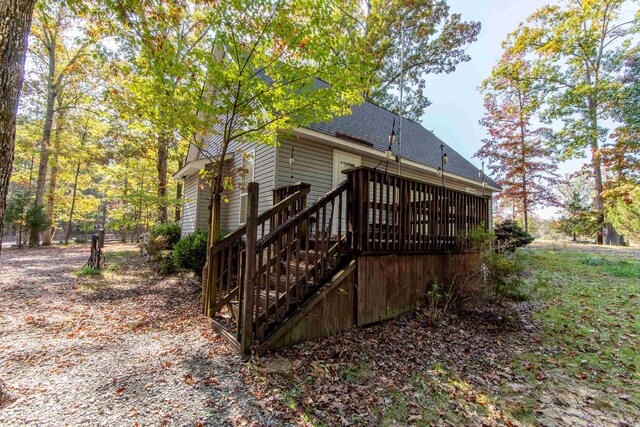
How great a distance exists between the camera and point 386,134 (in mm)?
10102

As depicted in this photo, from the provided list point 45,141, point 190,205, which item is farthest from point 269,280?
point 45,141

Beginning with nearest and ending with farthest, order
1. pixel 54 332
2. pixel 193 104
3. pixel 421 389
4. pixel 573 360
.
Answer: pixel 421 389 < pixel 573 360 < pixel 54 332 < pixel 193 104

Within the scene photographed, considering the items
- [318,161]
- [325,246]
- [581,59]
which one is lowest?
[325,246]

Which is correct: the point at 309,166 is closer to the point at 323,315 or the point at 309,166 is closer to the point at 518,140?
the point at 323,315

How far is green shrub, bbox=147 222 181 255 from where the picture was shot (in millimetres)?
9797

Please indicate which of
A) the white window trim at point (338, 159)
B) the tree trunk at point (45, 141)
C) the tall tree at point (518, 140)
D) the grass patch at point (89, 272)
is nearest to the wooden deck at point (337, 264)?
the white window trim at point (338, 159)

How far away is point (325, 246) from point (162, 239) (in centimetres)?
834

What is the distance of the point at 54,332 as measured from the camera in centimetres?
387

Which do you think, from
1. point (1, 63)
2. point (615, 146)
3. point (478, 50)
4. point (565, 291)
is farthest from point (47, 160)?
point (615, 146)

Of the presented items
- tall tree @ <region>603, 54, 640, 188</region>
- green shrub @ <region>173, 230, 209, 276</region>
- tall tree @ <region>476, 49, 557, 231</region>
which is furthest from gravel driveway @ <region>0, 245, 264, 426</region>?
tall tree @ <region>603, 54, 640, 188</region>

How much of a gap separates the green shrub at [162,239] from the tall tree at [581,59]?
793 inches

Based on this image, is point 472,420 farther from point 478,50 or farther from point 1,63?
point 478,50

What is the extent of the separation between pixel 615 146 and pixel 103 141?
3092 cm

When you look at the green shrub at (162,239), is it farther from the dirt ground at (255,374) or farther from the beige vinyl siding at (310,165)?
the beige vinyl siding at (310,165)
